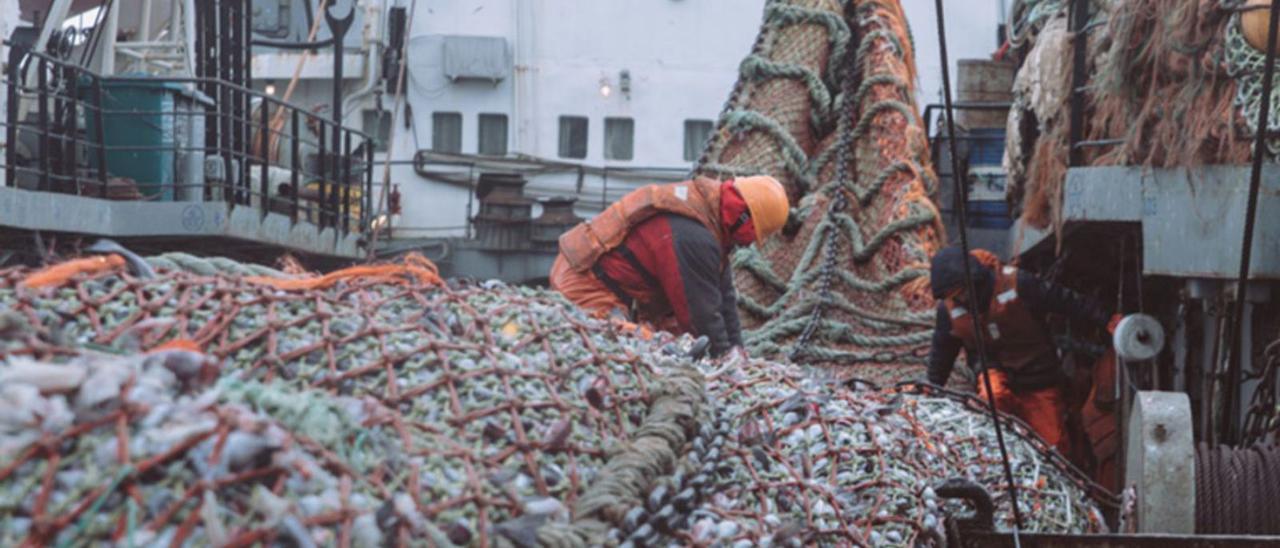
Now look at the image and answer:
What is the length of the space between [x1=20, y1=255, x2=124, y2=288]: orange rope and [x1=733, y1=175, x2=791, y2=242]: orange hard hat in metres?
4.14

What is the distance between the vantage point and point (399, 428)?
2.55 meters

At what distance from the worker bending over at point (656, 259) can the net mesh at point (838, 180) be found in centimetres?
238

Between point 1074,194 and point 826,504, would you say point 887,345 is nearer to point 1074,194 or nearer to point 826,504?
point 1074,194

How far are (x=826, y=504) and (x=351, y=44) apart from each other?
23.6m

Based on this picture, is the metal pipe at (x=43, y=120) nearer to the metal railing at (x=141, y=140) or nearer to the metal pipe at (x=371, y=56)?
the metal railing at (x=141, y=140)

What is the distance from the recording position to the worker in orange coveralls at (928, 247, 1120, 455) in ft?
28.3

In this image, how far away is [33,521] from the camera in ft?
6.85

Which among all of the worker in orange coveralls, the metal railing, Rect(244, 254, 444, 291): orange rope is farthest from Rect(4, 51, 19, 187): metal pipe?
Rect(244, 254, 444, 291): orange rope

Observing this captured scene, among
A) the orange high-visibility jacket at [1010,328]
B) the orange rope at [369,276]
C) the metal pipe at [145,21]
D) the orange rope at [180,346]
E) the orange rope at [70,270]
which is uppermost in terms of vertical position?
the metal pipe at [145,21]

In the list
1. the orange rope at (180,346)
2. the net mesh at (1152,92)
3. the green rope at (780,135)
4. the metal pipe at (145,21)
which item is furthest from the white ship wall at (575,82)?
the orange rope at (180,346)

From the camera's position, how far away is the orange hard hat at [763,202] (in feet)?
22.7

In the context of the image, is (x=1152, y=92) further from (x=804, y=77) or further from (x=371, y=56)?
(x=371, y=56)

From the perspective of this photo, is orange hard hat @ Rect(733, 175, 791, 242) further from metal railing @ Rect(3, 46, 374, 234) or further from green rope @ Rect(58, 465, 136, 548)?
green rope @ Rect(58, 465, 136, 548)

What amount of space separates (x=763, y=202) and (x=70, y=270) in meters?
4.35
